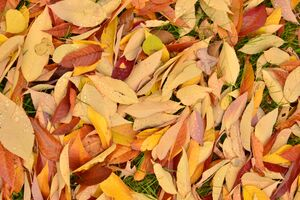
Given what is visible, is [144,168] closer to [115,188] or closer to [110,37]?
[115,188]

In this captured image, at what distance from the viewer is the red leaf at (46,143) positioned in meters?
1.03

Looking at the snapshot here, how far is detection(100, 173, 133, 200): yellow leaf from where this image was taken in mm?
1067

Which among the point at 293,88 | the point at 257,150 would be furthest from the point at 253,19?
the point at 257,150

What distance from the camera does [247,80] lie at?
1146 millimetres

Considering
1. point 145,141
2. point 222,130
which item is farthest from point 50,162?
point 222,130

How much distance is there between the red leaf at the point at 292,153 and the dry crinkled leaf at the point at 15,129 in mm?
514

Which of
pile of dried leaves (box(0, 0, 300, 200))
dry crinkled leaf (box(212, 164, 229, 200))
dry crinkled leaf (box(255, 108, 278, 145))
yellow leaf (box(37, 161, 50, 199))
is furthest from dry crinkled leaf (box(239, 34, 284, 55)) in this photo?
yellow leaf (box(37, 161, 50, 199))

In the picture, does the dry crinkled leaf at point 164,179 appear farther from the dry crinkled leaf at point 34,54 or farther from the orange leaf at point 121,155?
the dry crinkled leaf at point 34,54

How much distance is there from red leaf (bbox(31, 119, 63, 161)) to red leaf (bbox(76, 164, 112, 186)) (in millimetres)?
63

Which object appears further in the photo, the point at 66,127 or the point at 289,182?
the point at 289,182

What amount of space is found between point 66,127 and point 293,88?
1.55 ft

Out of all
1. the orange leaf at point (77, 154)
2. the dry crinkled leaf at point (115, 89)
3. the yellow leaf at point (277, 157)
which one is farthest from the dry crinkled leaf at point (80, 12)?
the yellow leaf at point (277, 157)

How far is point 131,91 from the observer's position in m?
1.06

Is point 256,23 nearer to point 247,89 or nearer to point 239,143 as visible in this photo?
point 247,89
